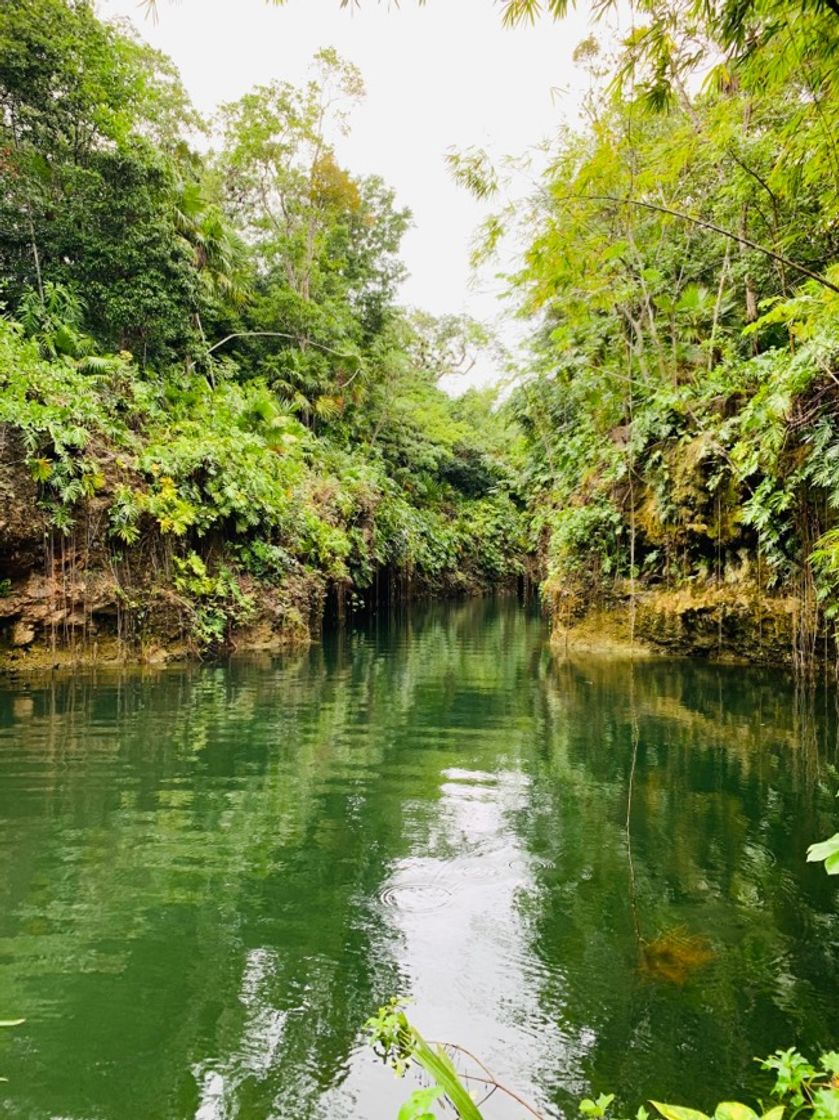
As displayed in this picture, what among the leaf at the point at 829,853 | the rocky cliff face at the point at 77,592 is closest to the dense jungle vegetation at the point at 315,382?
the rocky cliff face at the point at 77,592

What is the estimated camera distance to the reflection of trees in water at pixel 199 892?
2832 mm

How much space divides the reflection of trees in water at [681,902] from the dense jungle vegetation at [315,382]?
2711 millimetres

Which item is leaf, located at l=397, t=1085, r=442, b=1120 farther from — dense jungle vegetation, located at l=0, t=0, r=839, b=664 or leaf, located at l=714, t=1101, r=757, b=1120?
dense jungle vegetation, located at l=0, t=0, r=839, b=664

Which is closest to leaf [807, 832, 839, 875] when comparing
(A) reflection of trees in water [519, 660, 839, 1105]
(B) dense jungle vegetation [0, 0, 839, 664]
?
(A) reflection of trees in water [519, 660, 839, 1105]

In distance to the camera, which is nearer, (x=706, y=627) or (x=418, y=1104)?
(x=418, y=1104)

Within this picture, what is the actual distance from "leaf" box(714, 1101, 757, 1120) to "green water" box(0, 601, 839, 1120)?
112 cm

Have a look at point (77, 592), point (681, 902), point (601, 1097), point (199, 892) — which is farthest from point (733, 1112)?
point (77, 592)

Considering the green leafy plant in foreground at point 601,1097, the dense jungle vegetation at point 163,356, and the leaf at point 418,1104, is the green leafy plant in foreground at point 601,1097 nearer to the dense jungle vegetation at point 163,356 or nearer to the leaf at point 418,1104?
the leaf at point 418,1104

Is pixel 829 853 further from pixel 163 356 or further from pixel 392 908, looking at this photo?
pixel 163 356

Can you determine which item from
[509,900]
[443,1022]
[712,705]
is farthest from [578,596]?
[443,1022]

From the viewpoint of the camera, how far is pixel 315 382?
81.1 feet

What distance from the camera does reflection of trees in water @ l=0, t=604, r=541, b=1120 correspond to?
9.29 feet

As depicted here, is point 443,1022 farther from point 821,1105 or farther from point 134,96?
point 134,96

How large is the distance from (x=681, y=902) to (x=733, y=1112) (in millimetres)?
2690
